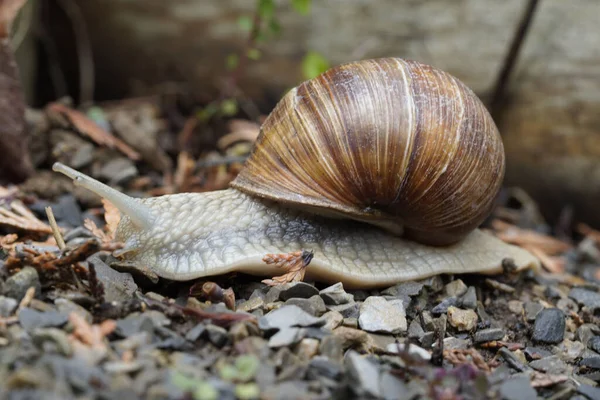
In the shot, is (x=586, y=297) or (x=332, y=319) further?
(x=586, y=297)

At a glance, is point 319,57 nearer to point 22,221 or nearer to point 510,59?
point 510,59

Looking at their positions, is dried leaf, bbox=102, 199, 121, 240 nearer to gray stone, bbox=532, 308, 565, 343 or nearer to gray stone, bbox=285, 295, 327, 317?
gray stone, bbox=285, 295, 327, 317

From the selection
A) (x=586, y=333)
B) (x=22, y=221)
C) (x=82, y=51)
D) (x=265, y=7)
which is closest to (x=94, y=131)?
(x=22, y=221)

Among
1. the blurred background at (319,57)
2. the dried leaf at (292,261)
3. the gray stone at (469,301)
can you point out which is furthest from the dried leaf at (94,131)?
the gray stone at (469,301)

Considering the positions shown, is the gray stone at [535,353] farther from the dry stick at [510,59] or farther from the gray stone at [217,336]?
the dry stick at [510,59]

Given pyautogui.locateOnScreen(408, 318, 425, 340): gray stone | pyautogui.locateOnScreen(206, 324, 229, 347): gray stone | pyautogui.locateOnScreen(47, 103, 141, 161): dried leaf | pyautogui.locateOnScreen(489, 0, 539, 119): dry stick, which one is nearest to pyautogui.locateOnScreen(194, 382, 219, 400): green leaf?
pyautogui.locateOnScreen(206, 324, 229, 347): gray stone
